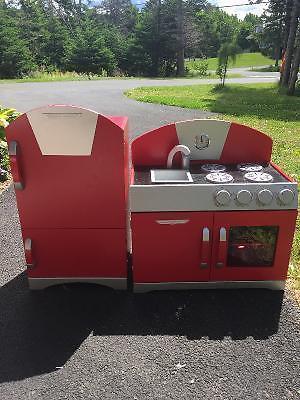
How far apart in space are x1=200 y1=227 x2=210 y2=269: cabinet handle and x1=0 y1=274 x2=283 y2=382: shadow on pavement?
322mm

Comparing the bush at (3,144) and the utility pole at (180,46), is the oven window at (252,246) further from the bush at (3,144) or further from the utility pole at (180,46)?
the utility pole at (180,46)

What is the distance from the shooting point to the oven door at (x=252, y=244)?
118 inches

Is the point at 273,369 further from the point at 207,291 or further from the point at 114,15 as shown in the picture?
the point at 114,15

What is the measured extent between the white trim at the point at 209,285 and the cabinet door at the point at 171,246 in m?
0.04

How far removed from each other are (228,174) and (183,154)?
441 millimetres

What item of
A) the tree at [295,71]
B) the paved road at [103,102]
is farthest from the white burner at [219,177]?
the tree at [295,71]

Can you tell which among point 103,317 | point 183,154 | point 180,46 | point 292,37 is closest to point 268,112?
point 292,37

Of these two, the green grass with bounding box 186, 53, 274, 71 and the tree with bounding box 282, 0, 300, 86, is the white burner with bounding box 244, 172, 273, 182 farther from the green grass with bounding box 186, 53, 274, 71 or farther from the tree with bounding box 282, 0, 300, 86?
the green grass with bounding box 186, 53, 274, 71

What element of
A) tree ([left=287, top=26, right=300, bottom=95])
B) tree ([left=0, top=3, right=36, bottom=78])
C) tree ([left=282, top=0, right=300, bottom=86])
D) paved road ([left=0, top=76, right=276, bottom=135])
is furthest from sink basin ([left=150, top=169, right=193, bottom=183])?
tree ([left=0, top=3, right=36, bottom=78])

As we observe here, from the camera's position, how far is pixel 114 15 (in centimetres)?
6644

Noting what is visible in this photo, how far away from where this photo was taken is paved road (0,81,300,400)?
7.92ft

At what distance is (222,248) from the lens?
3049 mm

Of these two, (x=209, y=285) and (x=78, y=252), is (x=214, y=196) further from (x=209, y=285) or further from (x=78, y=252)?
(x=78, y=252)

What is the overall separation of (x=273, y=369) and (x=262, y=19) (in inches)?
1867
